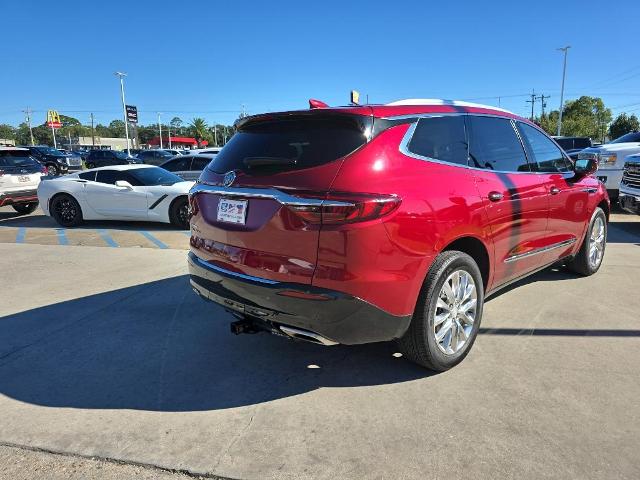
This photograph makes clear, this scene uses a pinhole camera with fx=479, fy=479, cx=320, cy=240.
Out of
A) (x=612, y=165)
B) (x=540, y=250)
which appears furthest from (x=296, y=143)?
(x=612, y=165)

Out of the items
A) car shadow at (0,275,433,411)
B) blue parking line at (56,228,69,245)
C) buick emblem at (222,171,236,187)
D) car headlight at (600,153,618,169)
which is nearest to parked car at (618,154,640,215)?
car headlight at (600,153,618,169)

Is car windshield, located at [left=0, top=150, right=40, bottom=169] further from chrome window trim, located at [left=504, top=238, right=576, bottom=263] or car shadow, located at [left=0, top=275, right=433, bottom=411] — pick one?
chrome window trim, located at [left=504, top=238, right=576, bottom=263]

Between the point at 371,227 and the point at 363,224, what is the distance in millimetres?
50

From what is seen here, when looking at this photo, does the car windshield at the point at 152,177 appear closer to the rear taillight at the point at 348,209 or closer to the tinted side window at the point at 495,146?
the tinted side window at the point at 495,146

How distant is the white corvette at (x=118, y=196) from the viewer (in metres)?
9.59

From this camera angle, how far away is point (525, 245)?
4066mm

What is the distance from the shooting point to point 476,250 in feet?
11.8

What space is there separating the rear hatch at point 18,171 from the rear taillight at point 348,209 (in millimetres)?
10874

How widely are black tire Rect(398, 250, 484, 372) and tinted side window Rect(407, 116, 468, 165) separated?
2.23ft

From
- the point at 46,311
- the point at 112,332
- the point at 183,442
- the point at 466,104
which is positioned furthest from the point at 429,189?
the point at 46,311

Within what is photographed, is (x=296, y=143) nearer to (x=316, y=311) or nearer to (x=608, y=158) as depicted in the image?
(x=316, y=311)

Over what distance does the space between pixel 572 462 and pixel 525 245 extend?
2017mm

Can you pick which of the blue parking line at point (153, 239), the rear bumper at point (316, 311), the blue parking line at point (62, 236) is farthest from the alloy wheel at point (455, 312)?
the blue parking line at point (62, 236)

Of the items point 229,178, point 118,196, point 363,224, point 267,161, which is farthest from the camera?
→ point 118,196
